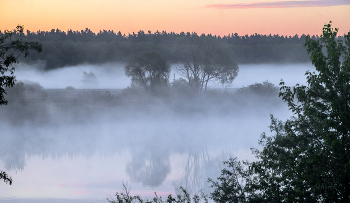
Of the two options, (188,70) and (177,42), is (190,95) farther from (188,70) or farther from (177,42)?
(177,42)

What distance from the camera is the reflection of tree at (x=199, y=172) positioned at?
105ft

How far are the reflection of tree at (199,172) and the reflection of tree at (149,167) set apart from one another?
223 cm

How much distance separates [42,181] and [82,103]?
31.3 metres

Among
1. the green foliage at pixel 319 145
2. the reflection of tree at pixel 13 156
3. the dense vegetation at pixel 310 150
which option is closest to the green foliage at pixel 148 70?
the reflection of tree at pixel 13 156

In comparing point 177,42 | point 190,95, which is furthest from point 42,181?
point 177,42

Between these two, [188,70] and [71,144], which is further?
[188,70]

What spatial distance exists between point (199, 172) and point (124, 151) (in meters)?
20.1

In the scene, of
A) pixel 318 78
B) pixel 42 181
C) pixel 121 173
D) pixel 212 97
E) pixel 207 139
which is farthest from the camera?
pixel 212 97

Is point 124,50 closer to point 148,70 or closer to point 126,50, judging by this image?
point 126,50

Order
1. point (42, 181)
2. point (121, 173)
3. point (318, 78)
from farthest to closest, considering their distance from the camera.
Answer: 1. point (121, 173)
2. point (42, 181)
3. point (318, 78)

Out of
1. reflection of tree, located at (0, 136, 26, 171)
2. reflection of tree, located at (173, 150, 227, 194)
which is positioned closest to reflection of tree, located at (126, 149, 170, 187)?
reflection of tree, located at (173, 150, 227, 194)

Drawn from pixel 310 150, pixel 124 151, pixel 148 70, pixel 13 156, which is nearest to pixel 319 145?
pixel 310 150

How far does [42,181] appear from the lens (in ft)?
117

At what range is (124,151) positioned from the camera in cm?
5625
